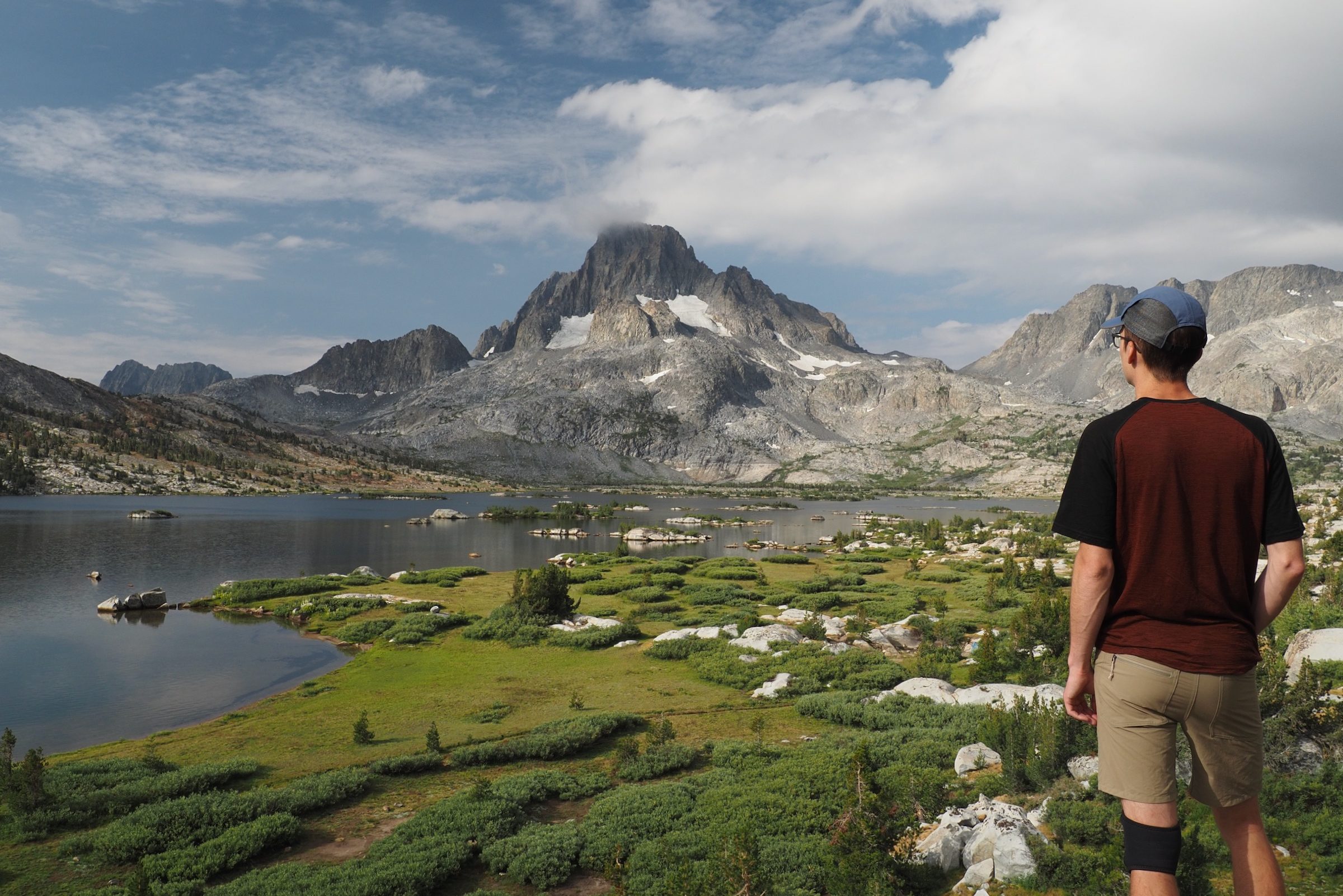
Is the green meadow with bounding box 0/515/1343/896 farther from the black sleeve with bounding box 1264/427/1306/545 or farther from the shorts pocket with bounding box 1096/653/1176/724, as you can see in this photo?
the black sleeve with bounding box 1264/427/1306/545

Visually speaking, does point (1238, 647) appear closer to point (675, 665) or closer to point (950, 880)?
point (950, 880)

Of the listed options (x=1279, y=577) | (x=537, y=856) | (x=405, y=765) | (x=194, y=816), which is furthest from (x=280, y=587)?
(x=1279, y=577)

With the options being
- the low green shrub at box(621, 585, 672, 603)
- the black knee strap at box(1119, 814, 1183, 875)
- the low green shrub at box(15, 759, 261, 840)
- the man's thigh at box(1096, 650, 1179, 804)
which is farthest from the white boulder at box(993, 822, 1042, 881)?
the low green shrub at box(621, 585, 672, 603)

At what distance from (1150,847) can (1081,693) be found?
0.98 m

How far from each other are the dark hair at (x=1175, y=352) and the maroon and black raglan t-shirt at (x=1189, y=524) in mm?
318

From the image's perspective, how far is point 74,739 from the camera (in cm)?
2134

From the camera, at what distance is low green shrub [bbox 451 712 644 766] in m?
16.6

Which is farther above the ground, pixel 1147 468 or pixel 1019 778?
pixel 1147 468

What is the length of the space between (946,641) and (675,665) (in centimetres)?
1011

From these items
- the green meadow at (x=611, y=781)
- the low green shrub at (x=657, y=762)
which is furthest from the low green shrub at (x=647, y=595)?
the low green shrub at (x=657, y=762)

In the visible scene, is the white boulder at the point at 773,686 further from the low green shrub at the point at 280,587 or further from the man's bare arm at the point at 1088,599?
the low green shrub at the point at 280,587

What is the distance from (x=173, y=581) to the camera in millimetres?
49406

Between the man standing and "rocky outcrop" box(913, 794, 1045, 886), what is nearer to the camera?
the man standing

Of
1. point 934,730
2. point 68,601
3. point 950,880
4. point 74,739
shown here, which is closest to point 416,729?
point 74,739
